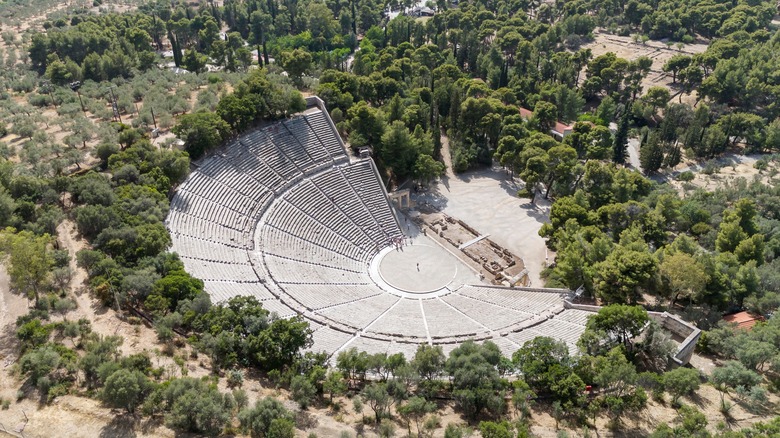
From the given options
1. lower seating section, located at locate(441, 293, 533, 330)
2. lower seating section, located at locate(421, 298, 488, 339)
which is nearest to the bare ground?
lower seating section, located at locate(441, 293, 533, 330)

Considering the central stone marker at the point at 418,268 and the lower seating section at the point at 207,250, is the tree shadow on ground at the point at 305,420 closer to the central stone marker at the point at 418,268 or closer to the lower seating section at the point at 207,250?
the lower seating section at the point at 207,250

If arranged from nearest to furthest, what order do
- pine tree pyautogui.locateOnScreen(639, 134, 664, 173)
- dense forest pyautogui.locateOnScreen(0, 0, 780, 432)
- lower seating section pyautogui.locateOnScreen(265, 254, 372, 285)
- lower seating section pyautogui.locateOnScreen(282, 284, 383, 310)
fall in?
dense forest pyautogui.locateOnScreen(0, 0, 780, 432) < lower seating section pyautogui.locateOnScreen(282, 284, 383, 310) < lower seating section pyautogui.locateOnScreen(265, 254, 372, 285) < pine tree pyautogui.locateOnScreen(639, 134, 664, 173)

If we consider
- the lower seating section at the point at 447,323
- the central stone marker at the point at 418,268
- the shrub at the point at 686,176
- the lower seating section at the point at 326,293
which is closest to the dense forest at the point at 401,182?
the shrub at the point at 686,176

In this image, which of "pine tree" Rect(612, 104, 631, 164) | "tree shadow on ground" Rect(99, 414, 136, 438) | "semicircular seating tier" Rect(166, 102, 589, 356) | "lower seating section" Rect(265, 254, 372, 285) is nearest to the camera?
"tree shadow on ground" Rect(99, 414, 136, 438)

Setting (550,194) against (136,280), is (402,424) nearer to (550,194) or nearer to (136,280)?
(136,280)

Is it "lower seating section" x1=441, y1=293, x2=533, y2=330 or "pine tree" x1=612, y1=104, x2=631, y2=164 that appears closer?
"lower seating section" x1=441, y1=293, x2=533, y2=330

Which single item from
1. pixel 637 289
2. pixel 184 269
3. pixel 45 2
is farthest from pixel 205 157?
pixel 45 2

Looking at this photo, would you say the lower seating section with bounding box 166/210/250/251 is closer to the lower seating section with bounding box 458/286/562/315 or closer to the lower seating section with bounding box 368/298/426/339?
the lower seating section with bounding box 368/298/426/339
